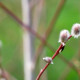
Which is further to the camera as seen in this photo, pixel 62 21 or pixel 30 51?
pixel 62 21

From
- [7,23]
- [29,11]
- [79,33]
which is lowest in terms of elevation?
[79,33]

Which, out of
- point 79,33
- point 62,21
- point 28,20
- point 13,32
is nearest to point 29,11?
point 28,20

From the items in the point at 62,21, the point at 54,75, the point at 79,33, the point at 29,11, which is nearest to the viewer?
the point at 79,33

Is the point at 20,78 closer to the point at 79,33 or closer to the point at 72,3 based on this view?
the point at 72,3

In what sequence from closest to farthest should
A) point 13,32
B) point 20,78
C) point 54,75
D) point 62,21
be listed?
1. point 20,78
2. point 54,75
3. point 13,32
4. point 62,21

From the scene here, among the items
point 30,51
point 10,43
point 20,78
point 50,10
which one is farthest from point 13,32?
point 30,51

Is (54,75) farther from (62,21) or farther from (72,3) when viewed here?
(72,3)

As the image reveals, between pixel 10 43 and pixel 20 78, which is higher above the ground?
pixel 10 43
